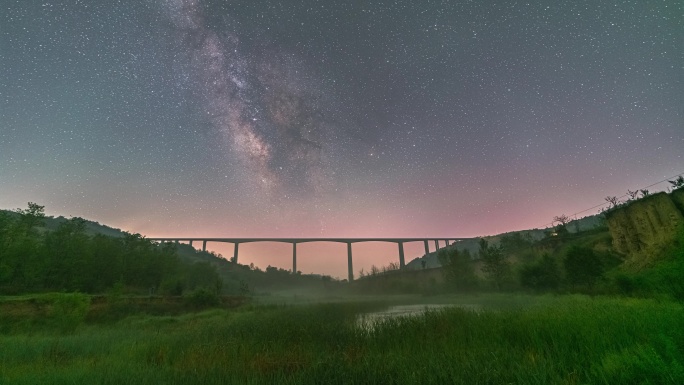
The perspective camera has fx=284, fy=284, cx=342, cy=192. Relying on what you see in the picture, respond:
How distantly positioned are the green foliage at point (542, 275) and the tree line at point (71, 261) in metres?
49.9

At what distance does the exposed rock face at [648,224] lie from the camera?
2072 cm

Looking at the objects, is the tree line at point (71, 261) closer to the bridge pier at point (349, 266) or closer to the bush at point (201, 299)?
the bush at point (201, 299)

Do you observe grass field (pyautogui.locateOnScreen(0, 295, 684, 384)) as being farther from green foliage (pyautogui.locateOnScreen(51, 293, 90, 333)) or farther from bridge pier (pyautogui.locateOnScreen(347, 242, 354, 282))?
bridge pier (pyautogui.locateOnScreen(347, 242, 354, 282))

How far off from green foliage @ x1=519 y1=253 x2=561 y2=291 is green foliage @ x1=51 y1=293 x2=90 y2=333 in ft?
155

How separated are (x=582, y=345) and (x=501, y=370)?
2985 millimetres

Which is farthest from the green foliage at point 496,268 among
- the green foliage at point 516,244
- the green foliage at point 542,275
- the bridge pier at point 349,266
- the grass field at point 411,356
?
the bridge pier at point 349,266

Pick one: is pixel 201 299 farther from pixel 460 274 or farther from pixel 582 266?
pixel 460 274

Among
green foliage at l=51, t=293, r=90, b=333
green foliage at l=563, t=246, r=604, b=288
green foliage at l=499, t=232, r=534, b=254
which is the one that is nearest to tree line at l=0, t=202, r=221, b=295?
green foliage at l=51, t=293, r=90, b=333

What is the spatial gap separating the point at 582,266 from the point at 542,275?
7.60m

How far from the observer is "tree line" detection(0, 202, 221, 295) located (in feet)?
111

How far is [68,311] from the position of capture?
20688 mm

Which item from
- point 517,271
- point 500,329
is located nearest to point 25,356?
point 500,329

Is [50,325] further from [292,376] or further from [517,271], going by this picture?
[517,271]

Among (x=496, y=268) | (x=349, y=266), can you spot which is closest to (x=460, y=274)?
(x=496, y=268)
